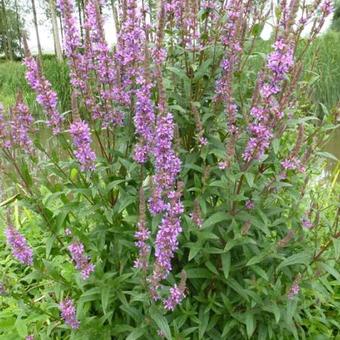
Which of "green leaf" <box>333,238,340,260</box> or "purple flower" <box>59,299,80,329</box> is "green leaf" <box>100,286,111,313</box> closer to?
"purple flower" <box>59,299,80,329</box>

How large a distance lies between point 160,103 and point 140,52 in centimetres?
60

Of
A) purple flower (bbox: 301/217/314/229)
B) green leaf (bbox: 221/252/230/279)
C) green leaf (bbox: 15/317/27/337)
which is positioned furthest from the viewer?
green leaf (bbox: 15/317/27/337)

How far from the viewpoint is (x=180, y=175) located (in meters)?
2.87

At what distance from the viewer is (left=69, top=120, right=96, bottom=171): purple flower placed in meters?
2.62

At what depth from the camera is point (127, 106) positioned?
3.05 meters

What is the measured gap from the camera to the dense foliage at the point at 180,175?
107 inches

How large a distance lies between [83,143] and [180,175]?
2.06 ft

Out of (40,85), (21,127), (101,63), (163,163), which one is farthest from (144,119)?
(21,127)

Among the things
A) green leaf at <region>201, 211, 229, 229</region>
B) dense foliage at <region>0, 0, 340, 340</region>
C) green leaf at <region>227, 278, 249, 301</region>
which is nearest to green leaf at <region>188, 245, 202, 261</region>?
dense foliage at <region>0, 0, 340, 340</region>

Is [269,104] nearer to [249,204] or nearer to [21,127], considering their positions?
[249,204]

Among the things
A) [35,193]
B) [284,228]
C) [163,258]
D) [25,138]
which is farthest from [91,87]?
[284,228]

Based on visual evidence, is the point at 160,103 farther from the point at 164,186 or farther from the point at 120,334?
the point at 120,334

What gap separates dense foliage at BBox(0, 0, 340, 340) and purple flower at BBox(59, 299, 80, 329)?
0.01 meters

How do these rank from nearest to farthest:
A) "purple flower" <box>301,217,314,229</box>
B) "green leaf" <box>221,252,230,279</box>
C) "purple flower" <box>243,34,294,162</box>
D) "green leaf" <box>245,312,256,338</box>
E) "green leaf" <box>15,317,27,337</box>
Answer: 1. "purple flower" <box>243,34,294,162</box>
2. "green leaf" <box>221,252,230,279</box>
3. "green leaf" <box>245,312,256,338</box>
4. "purple flower" <box>301,217,314,229</box>
5. "green leaf" <box>15,317,27,337</box>
